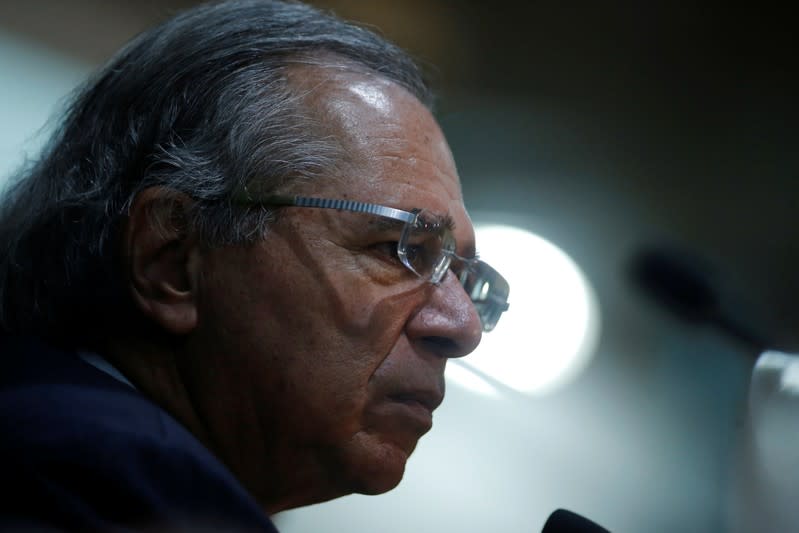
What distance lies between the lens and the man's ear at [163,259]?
2.97 ft

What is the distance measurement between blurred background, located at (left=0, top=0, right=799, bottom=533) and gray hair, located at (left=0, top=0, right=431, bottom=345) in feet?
0.73

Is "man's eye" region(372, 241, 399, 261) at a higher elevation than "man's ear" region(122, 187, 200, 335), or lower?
higher

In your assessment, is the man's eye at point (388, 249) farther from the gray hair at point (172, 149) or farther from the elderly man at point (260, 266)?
the gray hair at point (172, 149)

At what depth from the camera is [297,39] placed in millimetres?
1050

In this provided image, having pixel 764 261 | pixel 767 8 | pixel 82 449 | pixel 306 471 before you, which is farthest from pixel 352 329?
pixel 767 8

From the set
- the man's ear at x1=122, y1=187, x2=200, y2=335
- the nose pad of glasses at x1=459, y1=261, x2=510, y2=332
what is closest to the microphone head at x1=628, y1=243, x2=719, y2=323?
the nose pad of glasses at x1=459, y1=261, x2=510, y2=332

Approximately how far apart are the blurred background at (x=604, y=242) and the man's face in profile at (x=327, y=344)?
11.1 inches

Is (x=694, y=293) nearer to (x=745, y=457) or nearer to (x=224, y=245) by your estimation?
(x=745, y=457)

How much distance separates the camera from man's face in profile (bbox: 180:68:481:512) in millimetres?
872

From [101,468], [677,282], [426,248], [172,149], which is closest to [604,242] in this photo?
[677,282]

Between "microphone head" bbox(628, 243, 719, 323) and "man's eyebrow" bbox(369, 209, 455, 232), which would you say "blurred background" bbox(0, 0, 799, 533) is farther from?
"man's eyebrow" bbox(369, 209, 455, 232)

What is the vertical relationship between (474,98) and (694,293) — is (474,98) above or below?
above

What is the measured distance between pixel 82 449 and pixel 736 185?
86cm

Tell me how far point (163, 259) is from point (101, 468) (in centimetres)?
36
